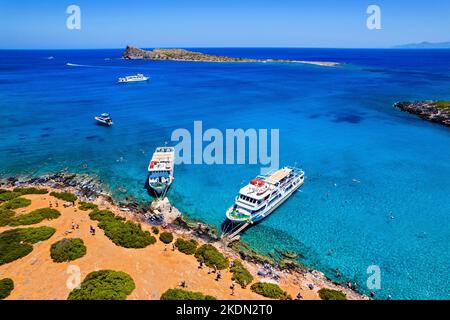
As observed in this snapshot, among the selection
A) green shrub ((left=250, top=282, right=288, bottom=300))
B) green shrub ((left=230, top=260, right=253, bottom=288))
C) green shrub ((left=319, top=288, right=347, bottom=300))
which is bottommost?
green shrub ((left=319, top=288, right=347, bottom=300))

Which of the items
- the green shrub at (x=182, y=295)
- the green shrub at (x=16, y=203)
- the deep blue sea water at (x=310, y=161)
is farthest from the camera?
the green shrub at (x=16, y=203)

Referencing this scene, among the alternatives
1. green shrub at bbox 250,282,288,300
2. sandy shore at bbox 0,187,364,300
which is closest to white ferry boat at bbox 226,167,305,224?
sandy shore at bbox 0,187,364,300

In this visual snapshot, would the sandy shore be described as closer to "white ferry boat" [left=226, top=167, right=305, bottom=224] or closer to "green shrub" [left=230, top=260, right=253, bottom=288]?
"green shrub" [left=230, top=260, right=253, bottom=288]

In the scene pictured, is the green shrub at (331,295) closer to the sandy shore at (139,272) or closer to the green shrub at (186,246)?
the sandy shore at (139,272)

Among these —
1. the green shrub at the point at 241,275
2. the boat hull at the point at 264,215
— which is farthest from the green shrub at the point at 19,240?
the boat hull at the point at 264,215

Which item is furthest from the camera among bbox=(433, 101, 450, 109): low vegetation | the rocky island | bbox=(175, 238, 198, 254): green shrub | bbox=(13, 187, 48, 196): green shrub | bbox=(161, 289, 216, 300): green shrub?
bbox=(433, 101, 450, 109): low vegetation

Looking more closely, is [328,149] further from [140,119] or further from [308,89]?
[308,89]
